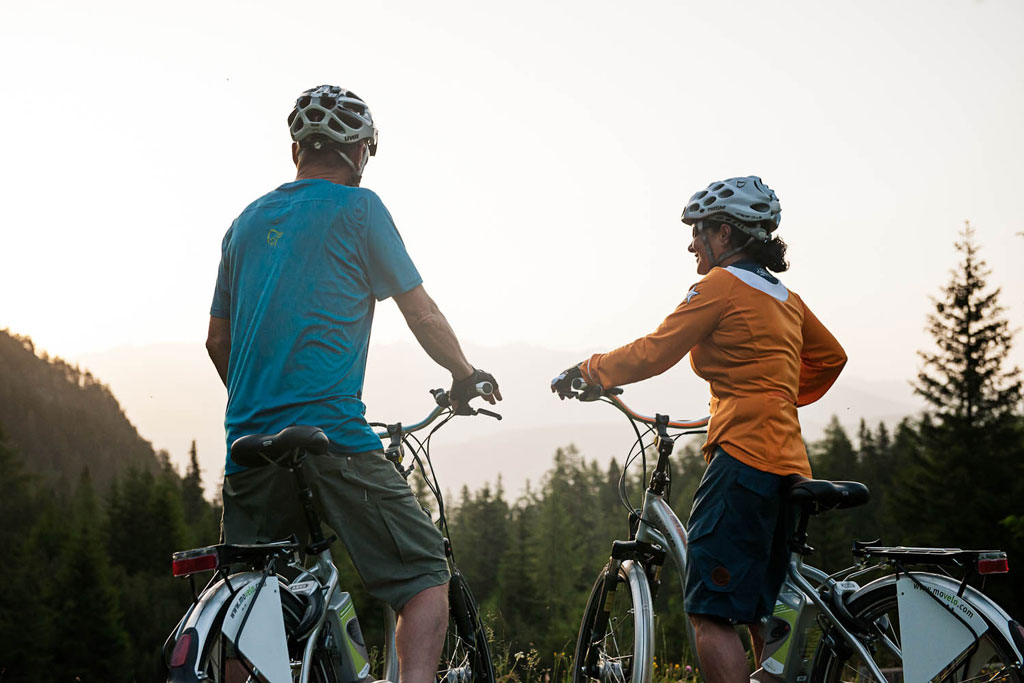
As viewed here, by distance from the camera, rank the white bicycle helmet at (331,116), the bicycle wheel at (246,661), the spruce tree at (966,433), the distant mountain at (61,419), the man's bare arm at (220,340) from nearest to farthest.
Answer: the bicycle wheel at (246,661) → the white bicycle helmet at (331,116) → the man's bare arm at (220,340) → the spruce tree at (966,433) → the distant mountain at (61,419)

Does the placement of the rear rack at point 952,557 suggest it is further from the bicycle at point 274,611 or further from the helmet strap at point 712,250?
the bicycle at point 274,611

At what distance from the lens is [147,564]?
7325cm

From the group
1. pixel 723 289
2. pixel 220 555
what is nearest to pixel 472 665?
pixel 220 555

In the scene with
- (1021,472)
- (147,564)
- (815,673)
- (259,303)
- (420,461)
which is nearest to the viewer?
(259,303)

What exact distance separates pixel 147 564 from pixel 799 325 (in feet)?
248

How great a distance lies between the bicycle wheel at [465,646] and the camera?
13.4 ft

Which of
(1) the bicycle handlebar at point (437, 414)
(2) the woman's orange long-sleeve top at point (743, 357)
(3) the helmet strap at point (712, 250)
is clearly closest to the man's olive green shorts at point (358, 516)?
(1) the bicycle handlebar at point (437, 414)

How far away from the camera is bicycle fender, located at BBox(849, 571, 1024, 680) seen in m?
3.36

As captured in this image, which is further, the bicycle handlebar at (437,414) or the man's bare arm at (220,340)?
the bicycle handlebar at (437,414)

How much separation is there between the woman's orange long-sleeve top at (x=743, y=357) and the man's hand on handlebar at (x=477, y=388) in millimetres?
686

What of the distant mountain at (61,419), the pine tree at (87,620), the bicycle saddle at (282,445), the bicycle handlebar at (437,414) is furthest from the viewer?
the distant mountain at (61,419)

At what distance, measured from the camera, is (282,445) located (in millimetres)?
3180

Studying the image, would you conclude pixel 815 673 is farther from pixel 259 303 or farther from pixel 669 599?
pixel 669 599

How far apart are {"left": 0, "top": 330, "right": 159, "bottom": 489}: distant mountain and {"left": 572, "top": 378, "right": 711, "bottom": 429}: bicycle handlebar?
9962 centimetres
